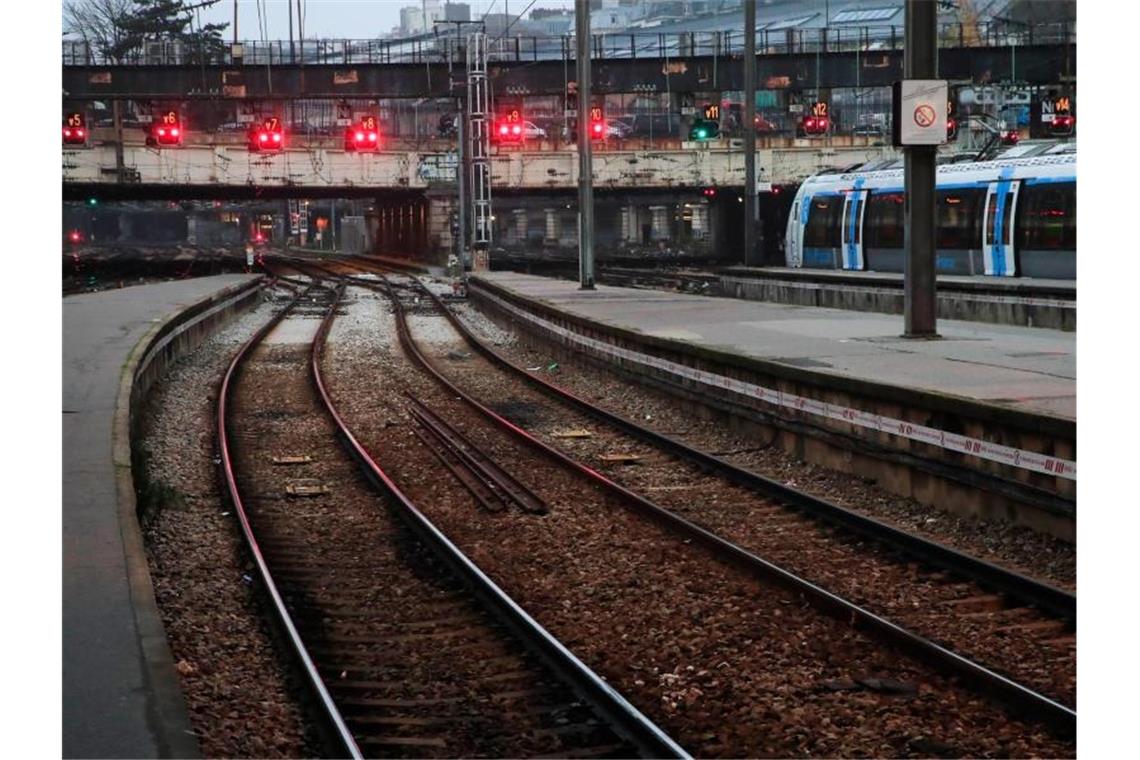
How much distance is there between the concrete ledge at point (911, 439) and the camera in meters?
11.4

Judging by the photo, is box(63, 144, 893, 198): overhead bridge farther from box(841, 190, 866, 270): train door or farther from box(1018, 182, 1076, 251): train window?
box(1018, 182, 1076, 251): train window

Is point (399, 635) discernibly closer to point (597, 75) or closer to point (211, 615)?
point (211, 615)

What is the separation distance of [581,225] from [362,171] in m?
39.2

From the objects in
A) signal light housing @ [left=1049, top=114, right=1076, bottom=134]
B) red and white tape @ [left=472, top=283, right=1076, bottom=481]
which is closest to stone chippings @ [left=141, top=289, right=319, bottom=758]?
red and white tape @ [left=472, top=283, right=1076, bottom=481]

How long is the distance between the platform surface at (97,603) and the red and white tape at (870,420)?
6348mm

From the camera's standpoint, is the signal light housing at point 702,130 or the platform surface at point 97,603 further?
the signal light housing at point 702,130

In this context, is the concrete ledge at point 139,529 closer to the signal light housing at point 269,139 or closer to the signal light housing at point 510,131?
the signal light housing at point 510,131

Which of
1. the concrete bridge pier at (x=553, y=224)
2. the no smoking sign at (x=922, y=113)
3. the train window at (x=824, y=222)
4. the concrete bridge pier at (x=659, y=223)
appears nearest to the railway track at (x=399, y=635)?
the no smoking sign at (x=922, y=113)

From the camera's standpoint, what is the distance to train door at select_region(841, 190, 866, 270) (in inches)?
1499

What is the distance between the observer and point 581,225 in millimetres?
35156

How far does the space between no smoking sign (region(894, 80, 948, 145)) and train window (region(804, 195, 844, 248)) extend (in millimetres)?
21072

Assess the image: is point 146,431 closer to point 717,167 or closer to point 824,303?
point 824,303

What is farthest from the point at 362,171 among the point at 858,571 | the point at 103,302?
the point at 858,571

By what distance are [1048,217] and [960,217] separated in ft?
12.0
